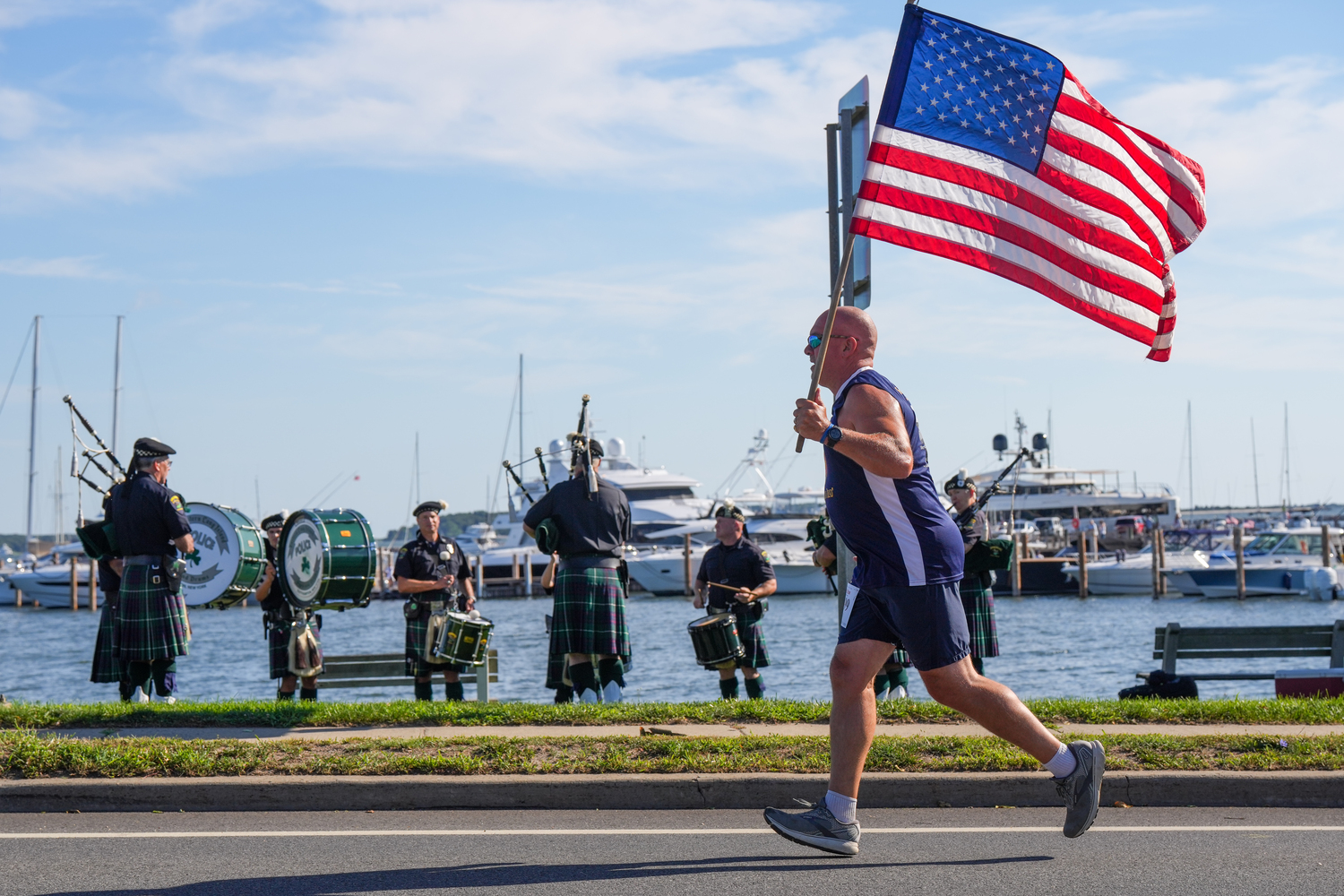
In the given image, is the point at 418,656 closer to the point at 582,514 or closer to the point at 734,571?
the point at 582,514

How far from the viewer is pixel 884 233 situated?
6.71m

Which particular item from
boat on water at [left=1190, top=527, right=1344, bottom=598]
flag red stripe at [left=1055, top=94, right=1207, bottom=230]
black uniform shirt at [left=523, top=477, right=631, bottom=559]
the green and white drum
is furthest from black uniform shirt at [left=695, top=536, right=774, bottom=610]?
boat on water at [left=1190, top=527, right=1344, bottom=598]

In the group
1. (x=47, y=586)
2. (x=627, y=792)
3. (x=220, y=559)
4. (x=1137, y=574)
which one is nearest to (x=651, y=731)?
(x=627, y=792)

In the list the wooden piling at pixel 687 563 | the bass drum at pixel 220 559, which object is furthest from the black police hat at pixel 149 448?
the wooden piling at pixel 687 563

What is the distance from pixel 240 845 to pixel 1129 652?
26.7m

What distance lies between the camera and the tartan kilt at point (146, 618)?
10398 millimetres

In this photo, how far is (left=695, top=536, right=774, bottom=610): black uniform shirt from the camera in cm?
1165

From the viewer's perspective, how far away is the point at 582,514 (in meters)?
10.3

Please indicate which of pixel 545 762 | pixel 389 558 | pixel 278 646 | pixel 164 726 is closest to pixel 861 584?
pixel 545 762

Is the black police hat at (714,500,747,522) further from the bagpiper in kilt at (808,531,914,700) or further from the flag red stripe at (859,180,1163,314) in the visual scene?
the flag red stripe at (859,180,1163,314)

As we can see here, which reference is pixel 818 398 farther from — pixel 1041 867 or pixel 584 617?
pixel 584 617

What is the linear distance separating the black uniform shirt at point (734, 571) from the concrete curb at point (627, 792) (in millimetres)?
4913

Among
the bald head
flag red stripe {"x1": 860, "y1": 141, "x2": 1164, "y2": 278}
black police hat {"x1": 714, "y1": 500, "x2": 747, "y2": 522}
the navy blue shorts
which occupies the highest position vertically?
flag red stripe {"x1": 860, "y1": 141, "x2": 1164, "y2": 278}

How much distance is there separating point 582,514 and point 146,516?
10.0 ft
